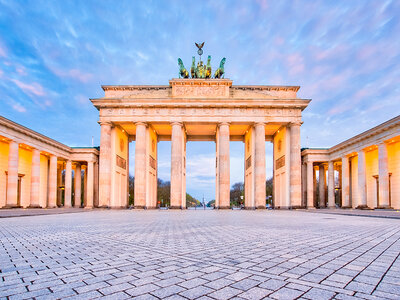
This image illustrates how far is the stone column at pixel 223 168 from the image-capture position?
36.7m

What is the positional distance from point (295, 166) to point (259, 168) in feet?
16.4

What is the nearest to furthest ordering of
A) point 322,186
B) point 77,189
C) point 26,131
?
point 26,131, point 77,189, point 322,186

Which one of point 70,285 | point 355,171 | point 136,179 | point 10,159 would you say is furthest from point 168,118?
point 70,285

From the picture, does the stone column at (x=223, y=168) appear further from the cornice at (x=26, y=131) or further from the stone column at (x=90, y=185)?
the cornice at (x=26, y=131)

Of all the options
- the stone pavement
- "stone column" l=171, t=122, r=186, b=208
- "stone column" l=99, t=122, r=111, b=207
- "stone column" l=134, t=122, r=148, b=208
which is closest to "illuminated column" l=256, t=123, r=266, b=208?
"stone column" l=171, t=122, r=186, b=208

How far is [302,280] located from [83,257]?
3655 millimetres

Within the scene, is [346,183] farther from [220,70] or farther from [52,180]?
[52,180]

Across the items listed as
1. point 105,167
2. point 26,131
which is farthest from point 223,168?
point 26,131

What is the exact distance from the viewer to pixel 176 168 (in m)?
37.3

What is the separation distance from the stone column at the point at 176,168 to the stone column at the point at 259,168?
10363 mm

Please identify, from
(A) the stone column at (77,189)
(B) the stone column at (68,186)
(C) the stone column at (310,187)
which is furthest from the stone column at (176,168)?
(C) the stone column at (310,187)

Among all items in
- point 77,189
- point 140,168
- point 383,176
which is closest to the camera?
point 383,176

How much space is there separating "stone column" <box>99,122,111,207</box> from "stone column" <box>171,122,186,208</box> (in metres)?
8.78

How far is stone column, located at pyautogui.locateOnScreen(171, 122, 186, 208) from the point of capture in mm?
37094
